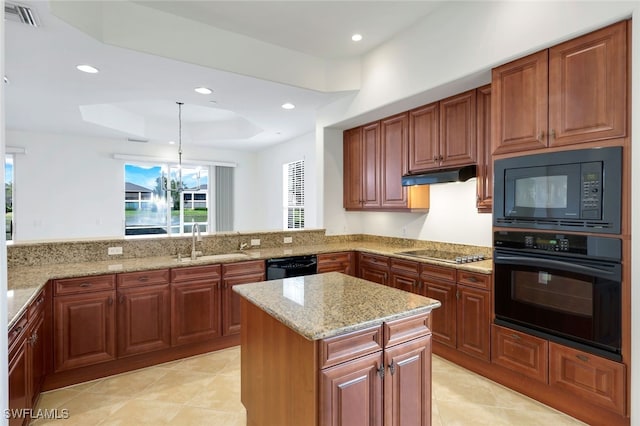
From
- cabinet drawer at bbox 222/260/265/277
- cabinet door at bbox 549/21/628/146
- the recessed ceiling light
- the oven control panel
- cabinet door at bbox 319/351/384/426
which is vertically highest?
the recessed ceiling light

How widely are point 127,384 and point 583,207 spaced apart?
364 cm

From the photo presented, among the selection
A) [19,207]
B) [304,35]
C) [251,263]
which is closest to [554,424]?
[251,263]

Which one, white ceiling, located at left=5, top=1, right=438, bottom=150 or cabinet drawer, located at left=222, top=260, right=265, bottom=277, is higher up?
white ceiling, located at left=5, top=1, right=438, bottom=150

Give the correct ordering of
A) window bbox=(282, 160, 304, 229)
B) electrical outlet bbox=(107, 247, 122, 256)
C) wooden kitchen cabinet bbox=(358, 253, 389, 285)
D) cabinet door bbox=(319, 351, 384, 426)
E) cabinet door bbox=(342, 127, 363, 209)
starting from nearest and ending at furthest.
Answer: cabinet door bbox=(319, 351, 384, 426)
electrical outlet bbox=(107, 247, 122, 256)
wooden kitchen cabinet bbox=(358, 253, 389, 285)
cabinet door bbox=(342, 127, 363, 209)
window bbox=(282, 160, 304, 229)

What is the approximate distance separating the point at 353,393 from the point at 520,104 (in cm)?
236

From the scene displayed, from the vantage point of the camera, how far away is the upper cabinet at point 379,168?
3.94 m

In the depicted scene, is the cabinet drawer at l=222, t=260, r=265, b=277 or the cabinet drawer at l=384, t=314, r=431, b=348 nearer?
the cabinet drawer at l=384, t=314, r=431, b=348

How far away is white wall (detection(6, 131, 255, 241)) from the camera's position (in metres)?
5.53

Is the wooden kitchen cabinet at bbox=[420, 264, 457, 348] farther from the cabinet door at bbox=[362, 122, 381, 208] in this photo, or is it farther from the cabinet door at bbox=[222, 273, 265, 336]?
the cabinet door at bbox=[222, 273, 265, 336]

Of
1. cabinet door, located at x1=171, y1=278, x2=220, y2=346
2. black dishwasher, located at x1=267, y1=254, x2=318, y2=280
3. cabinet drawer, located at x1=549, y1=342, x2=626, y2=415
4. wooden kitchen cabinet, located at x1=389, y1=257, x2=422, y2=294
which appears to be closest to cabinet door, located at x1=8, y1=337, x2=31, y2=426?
cabinet door, located at x1=171, y1=278, x2=220, y2=346

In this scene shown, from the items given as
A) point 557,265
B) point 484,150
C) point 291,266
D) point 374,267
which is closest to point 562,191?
point 557,265

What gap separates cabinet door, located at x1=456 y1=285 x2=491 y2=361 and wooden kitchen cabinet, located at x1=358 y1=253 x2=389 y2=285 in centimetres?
93

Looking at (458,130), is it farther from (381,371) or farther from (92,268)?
(92,268)

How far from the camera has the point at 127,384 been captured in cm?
273
